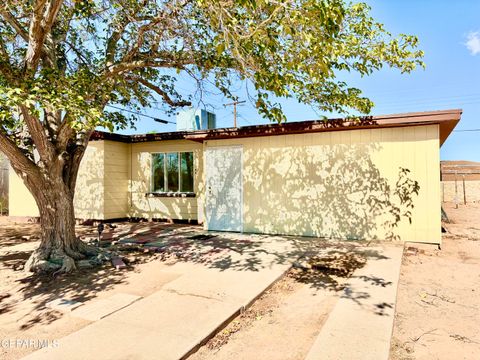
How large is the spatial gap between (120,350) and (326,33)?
3.80 metres

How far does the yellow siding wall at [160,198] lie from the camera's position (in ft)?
31.5

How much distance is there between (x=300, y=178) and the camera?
7484mm

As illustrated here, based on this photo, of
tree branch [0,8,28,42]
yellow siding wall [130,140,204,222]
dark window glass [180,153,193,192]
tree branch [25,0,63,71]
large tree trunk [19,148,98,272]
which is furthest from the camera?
dark window glass [180,153,193,192]

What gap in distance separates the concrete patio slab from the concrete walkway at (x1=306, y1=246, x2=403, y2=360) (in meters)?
2.22

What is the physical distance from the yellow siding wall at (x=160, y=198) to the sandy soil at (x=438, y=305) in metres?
6.06

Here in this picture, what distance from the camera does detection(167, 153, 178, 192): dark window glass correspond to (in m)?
10.0

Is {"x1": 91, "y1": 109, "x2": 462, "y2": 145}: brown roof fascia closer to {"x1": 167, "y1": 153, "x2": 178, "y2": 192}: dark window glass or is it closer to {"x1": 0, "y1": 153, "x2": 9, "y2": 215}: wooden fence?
{"x1": 167, "y1": 153, "x2": 178, "y2": 192}: dark window glass

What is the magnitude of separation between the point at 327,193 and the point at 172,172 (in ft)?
17.2

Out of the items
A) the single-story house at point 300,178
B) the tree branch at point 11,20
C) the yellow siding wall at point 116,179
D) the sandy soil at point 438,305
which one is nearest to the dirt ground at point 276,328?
the sandy soil at point 438,305

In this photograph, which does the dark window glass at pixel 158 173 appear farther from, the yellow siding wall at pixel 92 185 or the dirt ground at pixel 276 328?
the dirt ground at pixel 276 328

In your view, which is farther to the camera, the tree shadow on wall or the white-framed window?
the white-framed window

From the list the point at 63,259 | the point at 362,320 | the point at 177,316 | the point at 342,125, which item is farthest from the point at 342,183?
the point at 63,259

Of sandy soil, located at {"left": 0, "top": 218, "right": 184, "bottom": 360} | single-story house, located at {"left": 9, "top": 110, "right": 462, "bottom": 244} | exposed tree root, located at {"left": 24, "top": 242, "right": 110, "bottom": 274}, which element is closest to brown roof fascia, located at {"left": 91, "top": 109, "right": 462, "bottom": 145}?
single-story house, located at {"left": 9, "top": 110, "right": 462, "bottom": 244}

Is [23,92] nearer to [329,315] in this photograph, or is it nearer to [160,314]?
[160,314]
